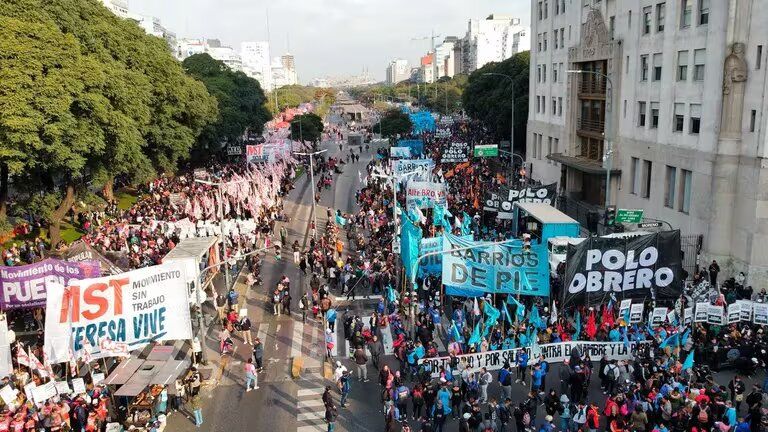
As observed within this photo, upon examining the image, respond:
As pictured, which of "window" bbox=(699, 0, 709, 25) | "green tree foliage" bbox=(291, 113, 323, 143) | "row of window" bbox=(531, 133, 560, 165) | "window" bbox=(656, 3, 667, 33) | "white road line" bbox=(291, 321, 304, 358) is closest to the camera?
"white road line" bbox=(291, 321, 304, 358)

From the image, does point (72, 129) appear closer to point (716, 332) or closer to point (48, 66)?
point (48, 66)

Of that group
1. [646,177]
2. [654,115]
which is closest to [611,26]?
[654,115]

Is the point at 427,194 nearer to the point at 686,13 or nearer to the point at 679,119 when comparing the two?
the point at 679,119

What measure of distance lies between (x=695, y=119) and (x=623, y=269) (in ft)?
43.6

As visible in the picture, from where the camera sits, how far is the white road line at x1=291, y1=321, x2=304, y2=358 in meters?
23.6

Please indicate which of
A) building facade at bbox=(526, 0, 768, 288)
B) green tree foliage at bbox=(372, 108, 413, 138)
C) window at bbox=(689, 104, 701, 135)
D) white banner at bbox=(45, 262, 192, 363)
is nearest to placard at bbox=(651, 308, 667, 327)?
building facade at bbox=(526, 0, 768, 288)

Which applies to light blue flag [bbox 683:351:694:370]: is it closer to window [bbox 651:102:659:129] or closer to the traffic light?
the traffic light

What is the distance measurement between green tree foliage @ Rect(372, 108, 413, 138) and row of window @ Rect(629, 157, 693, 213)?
58.7 meters

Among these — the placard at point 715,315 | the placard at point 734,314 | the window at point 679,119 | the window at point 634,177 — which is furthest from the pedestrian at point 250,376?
the window at point 634,177

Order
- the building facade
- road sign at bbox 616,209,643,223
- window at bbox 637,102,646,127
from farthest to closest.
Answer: window at bbox 637,102,646,127 → road sign at bbox 616,209,643,223 → the building facade

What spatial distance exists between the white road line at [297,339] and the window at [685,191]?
2049cm

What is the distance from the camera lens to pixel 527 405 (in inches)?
655

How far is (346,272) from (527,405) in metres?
15.1

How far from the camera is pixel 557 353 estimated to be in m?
20.6
